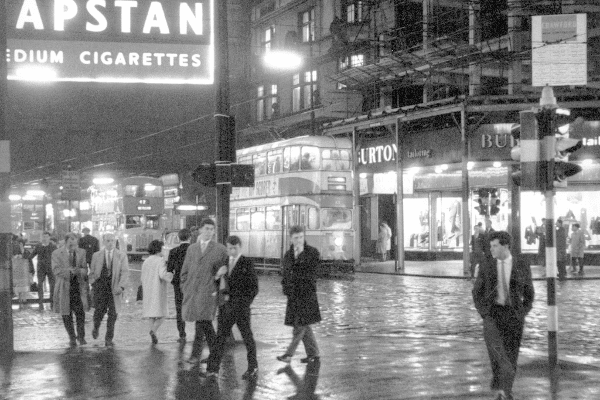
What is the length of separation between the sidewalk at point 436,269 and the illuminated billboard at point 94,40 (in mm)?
19964

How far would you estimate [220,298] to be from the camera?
1087 centimetres

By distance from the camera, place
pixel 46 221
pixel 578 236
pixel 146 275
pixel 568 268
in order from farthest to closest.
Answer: pixel 46 221, pixel 568 268, pixel 578 236, pixel 146 275

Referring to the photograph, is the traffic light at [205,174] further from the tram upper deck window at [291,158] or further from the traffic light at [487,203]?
the tram upper deck window at [291,158]

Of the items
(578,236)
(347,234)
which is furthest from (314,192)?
(578,236)

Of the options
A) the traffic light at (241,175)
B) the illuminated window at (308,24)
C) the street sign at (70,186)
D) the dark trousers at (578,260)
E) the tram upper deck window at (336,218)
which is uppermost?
the illuminated window at (308,24)

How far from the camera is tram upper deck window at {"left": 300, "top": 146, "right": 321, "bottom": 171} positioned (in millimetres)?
32594

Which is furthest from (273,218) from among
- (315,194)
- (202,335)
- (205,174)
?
(202,335)

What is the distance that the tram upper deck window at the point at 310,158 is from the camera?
1283 inches

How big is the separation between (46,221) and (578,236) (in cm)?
3977

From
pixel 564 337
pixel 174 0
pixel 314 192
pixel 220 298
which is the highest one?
pixel 174 0

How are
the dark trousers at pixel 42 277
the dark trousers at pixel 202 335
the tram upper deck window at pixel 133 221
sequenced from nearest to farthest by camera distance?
the dark trousers at pixel 202 335, the dark trousers at pixel 42 277, the tram upper deck window at pixel 133 221

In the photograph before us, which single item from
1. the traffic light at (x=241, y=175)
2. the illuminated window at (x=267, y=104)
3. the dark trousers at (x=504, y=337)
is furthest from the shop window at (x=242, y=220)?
the dark trousers at (x=504, y=337)

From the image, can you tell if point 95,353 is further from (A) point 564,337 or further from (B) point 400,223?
(B) point 400,223

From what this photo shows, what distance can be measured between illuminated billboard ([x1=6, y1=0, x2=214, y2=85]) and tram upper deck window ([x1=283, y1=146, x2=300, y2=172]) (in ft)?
64.6
